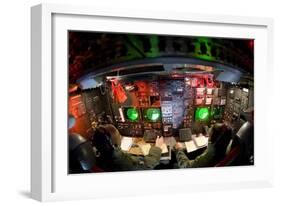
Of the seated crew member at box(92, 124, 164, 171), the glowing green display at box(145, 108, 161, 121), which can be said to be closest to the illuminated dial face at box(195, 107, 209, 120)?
the glowing green display at box(145, 108, 161, 121)

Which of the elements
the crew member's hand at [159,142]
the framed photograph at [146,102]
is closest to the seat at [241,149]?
the framed photograph at [146,102]

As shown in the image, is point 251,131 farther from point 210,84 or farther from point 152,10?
point 152,10

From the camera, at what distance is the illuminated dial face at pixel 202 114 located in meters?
5.04

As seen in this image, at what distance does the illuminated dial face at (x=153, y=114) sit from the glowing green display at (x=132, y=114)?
8 cm

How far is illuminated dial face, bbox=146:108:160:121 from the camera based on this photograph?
4906mm

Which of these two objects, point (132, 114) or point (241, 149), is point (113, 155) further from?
point (241, 149)

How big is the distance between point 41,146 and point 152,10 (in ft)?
3.47

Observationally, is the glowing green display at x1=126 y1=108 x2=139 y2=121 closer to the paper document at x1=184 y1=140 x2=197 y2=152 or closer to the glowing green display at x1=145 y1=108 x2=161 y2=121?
the glowing green display at x1=145 y1=108 x2=161 y2=121

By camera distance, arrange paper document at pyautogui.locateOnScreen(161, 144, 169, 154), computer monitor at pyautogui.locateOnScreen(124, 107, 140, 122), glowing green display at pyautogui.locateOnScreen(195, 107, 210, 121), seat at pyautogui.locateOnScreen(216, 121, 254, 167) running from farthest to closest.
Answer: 1. seat at pyautogui.locateOnScreen(216, 121, 254, 167)
2. glowing green display at pyautogui.locateOnScreen(195, 107, 210, 121)
3. paper document at pyautogui.locateOnScreen(161, 144, 169, 154)
4. computer monitor at pyautogui.locateOnScreen(124, 107, 140, 122)

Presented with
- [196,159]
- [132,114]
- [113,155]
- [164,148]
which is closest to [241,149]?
[196,159]

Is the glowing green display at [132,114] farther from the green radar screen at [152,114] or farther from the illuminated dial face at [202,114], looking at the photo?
the illuminated dial face at [202,114]

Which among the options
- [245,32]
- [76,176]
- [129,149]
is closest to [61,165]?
[76,176]

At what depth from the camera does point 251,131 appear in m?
5.22

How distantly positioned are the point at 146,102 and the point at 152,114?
87 millimetres
